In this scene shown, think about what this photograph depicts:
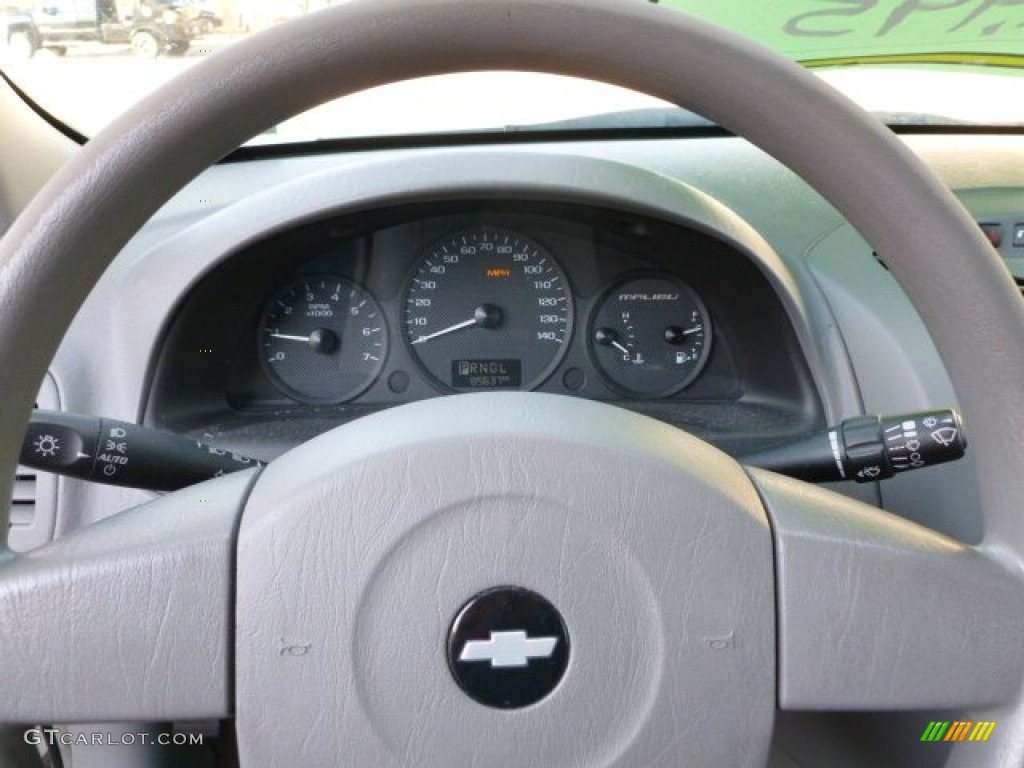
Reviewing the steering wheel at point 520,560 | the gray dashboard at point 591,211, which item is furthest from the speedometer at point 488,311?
the steering wheel at point 520,560

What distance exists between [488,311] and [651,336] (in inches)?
13.1

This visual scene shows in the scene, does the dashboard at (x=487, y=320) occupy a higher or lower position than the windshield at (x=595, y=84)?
lower

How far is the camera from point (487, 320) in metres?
2.63

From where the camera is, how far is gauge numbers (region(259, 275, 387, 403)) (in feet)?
8.38

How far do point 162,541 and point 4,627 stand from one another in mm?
147

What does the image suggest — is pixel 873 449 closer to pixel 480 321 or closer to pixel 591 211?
pixel 591 211

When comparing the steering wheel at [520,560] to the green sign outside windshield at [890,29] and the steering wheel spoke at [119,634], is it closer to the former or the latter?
the steering wheel spoke at [119,634]

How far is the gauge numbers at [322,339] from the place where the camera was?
255cm

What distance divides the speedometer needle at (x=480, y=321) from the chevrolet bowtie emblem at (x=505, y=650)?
1553 mm

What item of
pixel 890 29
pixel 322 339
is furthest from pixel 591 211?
pixel 890 29

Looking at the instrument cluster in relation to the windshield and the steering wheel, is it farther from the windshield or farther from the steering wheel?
the steering wheel

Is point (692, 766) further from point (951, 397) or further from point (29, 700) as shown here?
point (951, 397)

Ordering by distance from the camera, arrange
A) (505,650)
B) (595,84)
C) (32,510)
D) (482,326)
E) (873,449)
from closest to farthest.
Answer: (505,650) < (873,449) < (32,510) < (595,84) < (482,326)

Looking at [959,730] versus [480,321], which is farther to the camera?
[480,321]
